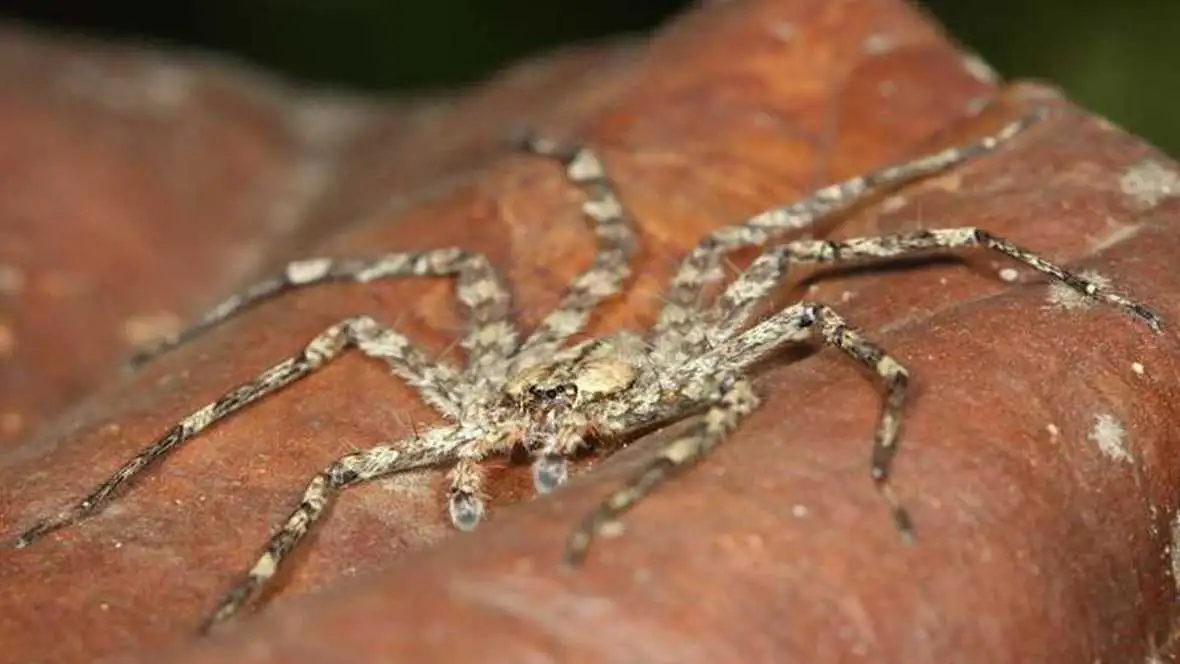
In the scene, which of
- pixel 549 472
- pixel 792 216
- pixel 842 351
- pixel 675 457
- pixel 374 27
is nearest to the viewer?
pixel 675 457

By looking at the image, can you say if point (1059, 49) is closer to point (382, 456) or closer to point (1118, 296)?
point (1118, 296)

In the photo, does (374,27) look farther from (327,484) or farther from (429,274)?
(327,484)

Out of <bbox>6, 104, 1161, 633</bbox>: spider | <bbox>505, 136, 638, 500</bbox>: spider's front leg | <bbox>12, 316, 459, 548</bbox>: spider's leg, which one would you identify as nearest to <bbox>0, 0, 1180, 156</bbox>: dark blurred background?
<bbox>505, 136, 638, 500</bbox>: spider's front leg

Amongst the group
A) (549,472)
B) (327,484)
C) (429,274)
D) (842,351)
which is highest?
(842,351)

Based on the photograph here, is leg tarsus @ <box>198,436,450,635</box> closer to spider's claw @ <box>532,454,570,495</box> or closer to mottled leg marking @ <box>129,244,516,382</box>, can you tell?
spider's claw @ <box>532,454,570,495</box>

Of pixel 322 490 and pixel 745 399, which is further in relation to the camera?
pixel 322 490

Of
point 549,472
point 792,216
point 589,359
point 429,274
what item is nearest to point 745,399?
point 549,472

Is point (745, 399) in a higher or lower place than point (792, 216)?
higher
